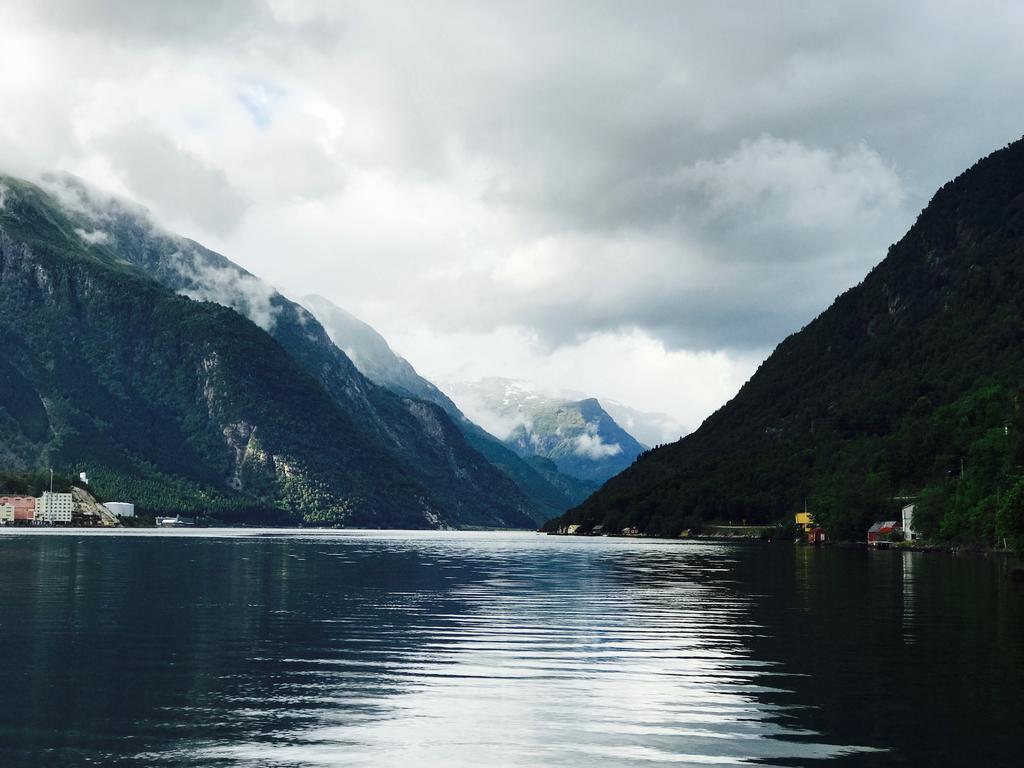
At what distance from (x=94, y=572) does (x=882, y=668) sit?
243ft

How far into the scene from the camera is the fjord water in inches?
1031


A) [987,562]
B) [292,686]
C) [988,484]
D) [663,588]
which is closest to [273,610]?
[292,686]

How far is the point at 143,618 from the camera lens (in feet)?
179

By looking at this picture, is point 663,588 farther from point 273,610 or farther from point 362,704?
point 362,704

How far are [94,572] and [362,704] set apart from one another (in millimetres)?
71177

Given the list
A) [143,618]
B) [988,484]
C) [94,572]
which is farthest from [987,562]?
[143,618]

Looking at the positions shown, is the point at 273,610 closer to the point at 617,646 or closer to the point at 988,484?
the point at 617,646

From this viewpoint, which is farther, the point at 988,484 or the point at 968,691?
the point at 988,484

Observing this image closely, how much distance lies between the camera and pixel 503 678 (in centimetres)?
3666

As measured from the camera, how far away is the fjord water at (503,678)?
26.2 meters

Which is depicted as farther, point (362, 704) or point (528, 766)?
point (362, 704)

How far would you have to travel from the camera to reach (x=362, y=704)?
31625mm

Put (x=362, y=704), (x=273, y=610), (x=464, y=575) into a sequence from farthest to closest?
(x=464, y=575) → (x=273, y=610) → (x=362, y=704)

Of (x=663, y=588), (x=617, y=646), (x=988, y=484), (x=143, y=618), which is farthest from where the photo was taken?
(x=988, y=484)
